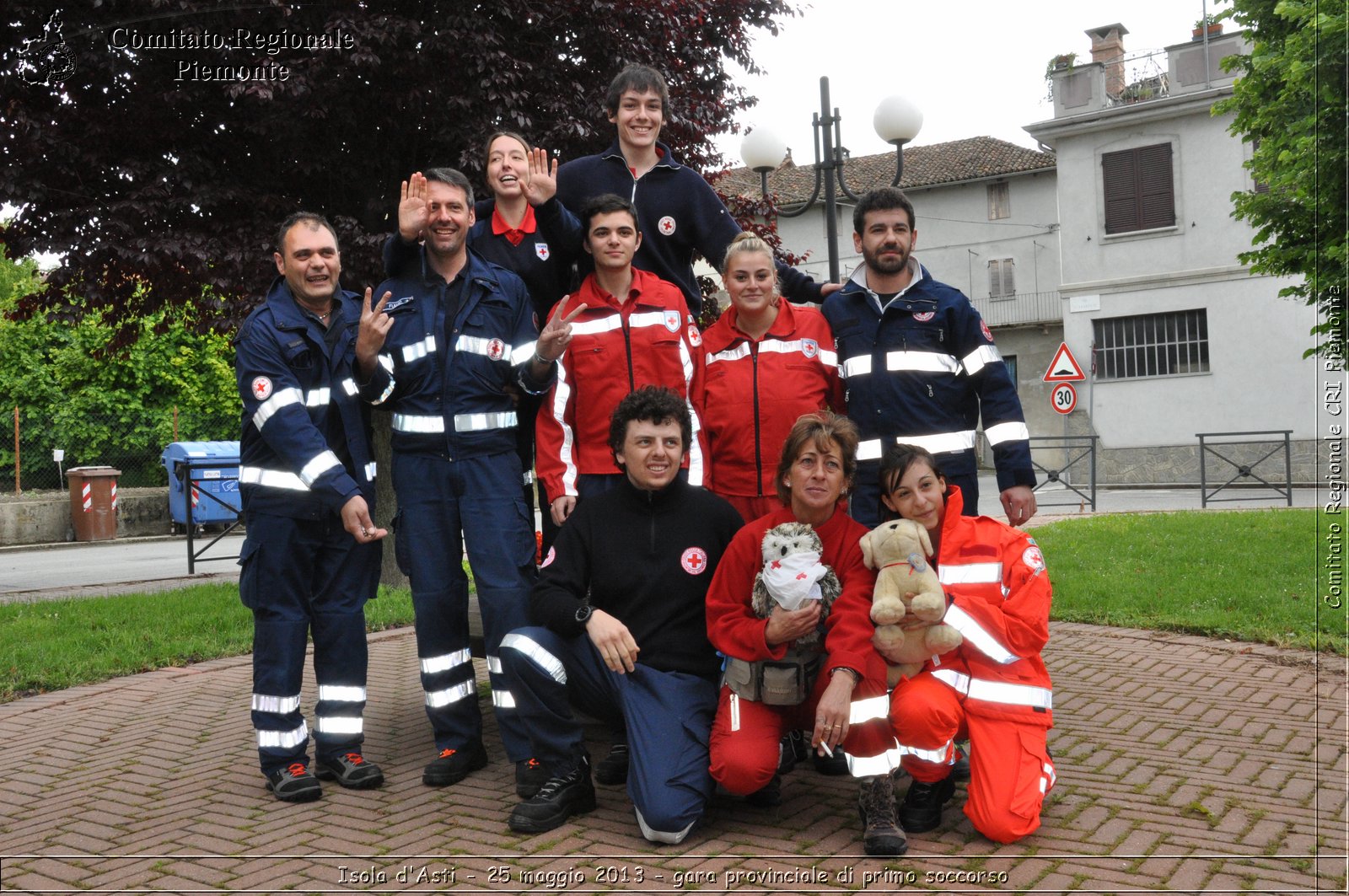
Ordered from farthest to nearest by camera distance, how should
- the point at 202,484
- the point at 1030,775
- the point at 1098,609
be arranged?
the point at 202,484, the point at 1098,609, the point at 1030,775

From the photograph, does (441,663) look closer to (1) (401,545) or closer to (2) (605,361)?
(1) (401,545)

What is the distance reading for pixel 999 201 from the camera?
132 feet

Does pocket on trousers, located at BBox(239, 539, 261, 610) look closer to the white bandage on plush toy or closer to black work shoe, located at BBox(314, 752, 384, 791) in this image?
black work shoe, located at BBox(314, 752, 384, 791)

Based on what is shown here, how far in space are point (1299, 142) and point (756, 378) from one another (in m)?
2.50

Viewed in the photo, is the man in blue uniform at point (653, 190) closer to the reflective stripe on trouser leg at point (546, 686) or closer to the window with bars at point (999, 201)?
the reflective stripe on trouser leg at point (546, 686)

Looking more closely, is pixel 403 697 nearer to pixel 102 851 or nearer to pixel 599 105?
pixel 102 851

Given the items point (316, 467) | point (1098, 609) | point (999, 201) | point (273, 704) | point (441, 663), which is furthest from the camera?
point (999, 201)

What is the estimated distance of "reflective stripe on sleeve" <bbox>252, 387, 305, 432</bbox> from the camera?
4629mm

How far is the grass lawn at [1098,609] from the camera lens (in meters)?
7.49

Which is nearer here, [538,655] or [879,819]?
[879,819]

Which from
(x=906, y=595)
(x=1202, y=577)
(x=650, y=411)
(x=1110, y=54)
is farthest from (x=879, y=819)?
(x=1110, y=54)

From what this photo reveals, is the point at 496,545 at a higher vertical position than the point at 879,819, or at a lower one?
higher

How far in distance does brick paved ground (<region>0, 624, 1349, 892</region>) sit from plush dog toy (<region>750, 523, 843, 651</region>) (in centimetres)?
85

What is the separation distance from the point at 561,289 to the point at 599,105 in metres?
4.53
